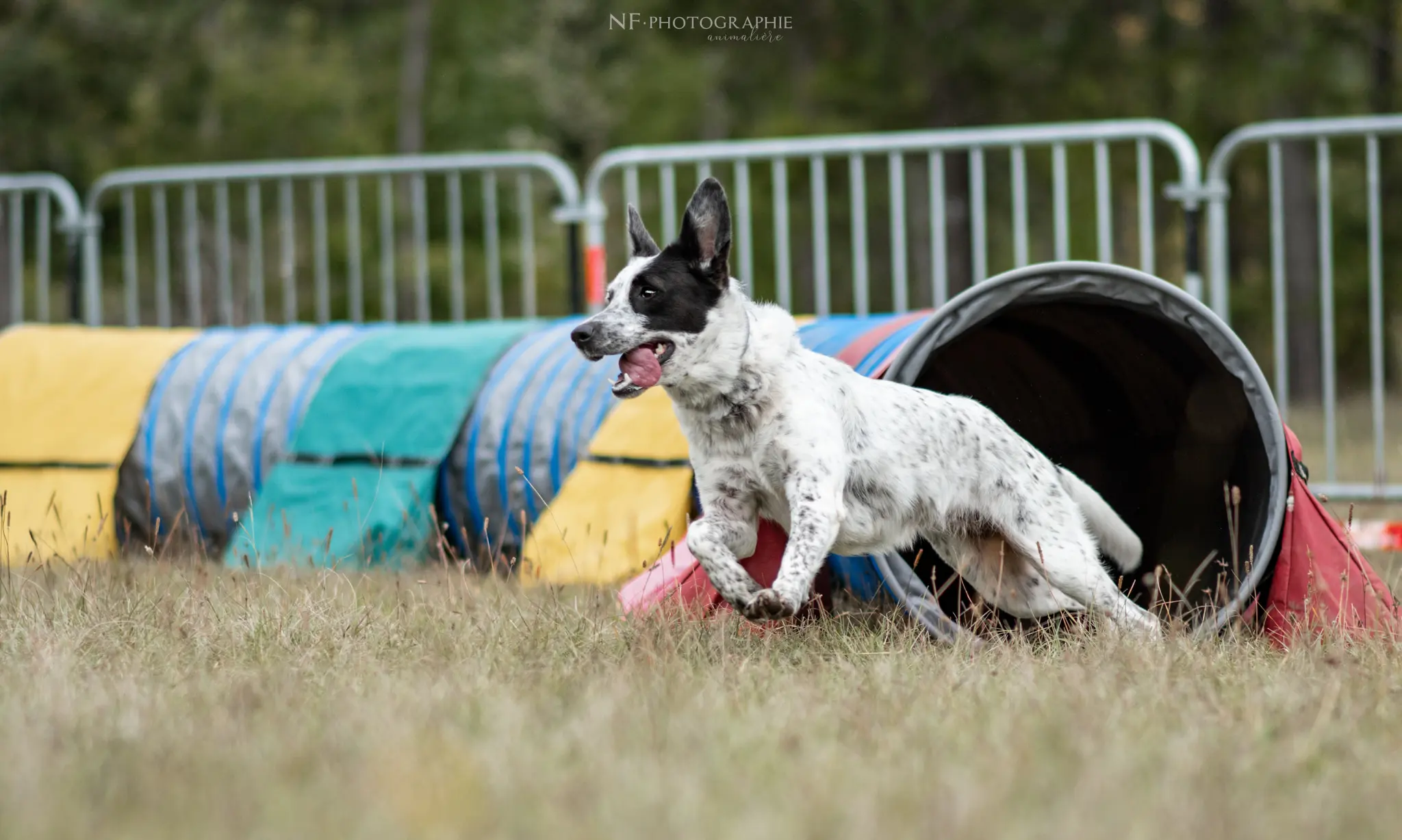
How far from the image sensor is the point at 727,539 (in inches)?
151

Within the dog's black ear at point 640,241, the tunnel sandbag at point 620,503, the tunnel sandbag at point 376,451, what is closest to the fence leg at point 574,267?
the tunnel sandbag at point 376,451

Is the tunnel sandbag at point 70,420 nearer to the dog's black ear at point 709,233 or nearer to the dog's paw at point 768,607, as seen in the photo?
the dog's black ear at point 709,233

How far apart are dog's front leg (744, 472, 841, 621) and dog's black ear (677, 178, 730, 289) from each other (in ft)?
1.89

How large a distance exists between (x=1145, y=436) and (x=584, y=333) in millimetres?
2451

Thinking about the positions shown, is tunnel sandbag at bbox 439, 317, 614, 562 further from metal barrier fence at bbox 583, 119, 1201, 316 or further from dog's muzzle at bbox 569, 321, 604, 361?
dog's muzzle at bbox 569, 321, 604, 361

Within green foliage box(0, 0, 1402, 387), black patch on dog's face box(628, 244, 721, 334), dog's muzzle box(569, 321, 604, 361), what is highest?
green foliage box(0, 0, 1402, 387)

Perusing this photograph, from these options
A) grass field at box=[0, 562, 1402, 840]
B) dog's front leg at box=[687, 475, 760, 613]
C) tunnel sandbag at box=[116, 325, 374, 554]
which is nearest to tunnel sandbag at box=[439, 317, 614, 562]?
tunnel sandbag at box=[116, 325, 374, 554]

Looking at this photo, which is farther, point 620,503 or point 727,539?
point 620,503

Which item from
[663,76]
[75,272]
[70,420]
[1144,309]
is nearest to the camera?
[1144,309]

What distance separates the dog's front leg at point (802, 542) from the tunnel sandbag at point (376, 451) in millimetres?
2154

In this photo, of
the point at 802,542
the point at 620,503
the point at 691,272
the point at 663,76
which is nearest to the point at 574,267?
the point at 620,503

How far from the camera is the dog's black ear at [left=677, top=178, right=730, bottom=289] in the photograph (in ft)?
12.1

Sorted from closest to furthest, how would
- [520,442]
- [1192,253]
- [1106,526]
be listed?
[1106,526], [520,442], [1192,253]

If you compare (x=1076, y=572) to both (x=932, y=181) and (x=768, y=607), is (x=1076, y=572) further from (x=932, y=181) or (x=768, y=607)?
(x=932, y=181)
